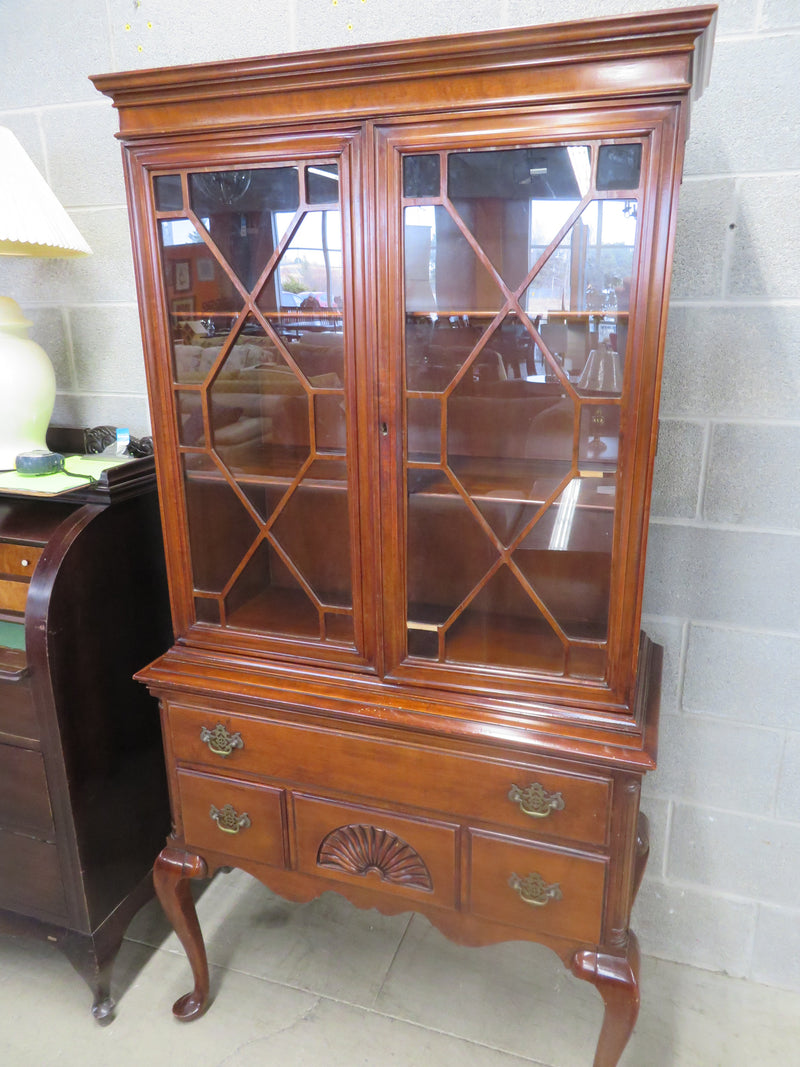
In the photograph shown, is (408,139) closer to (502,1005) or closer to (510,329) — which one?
(510,329)

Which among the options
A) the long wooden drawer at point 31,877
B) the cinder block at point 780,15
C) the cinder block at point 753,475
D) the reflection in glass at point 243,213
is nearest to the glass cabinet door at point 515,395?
the reflection in glass at point 243,213

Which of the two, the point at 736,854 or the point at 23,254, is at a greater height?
the point at 23,254

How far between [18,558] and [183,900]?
0.79 metres

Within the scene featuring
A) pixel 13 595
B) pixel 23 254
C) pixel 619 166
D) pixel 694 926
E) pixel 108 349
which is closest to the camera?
pixel 619 166

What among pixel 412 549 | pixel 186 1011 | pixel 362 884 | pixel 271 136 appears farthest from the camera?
pixel 186 1011

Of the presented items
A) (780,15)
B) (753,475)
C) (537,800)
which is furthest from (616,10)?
(537,800)

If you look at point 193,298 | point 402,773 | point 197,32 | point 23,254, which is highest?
point 197,32

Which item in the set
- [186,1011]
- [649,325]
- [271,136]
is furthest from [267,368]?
[186,1011]

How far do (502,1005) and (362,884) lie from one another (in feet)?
1.74

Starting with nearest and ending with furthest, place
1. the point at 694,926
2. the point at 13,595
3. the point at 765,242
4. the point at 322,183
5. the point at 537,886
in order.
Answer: the point at 322,183 < the point at 537,886 < the point at 765,242 < the point at 13,595 < the point at 694,926

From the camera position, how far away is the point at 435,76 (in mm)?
1071

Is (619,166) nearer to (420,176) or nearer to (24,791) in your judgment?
(420,176)

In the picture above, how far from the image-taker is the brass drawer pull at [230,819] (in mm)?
1474

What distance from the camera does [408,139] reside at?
3.64ft
